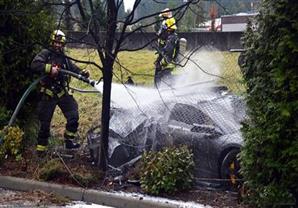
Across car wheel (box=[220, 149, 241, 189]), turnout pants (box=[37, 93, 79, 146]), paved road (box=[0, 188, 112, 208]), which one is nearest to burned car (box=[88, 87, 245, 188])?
car wheel (box=[220, 149, 241, 189])

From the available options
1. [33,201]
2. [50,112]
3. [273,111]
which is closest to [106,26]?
[50,112]

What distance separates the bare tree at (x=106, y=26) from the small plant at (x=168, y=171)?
86cm

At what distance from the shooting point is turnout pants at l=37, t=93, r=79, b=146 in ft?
25.3

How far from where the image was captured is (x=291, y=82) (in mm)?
5094

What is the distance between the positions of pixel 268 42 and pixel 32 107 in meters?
4.23

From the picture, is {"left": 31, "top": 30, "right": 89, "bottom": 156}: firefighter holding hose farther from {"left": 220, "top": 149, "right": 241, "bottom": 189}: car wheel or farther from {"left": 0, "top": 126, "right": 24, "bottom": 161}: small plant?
{"left": 220, "top": 149, "right": 241, "bottom": 189}: car wheel

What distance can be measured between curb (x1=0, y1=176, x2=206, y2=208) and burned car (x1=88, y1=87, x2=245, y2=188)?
83 centimetres

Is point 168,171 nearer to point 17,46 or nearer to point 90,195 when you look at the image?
point 90,195

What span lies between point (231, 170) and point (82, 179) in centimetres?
175

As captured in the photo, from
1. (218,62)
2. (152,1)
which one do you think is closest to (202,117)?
(152,1)

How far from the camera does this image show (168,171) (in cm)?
619

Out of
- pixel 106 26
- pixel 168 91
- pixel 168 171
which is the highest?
pixel 106 26

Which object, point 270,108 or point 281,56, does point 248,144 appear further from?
point 281,56

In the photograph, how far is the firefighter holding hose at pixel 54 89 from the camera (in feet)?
24.7
